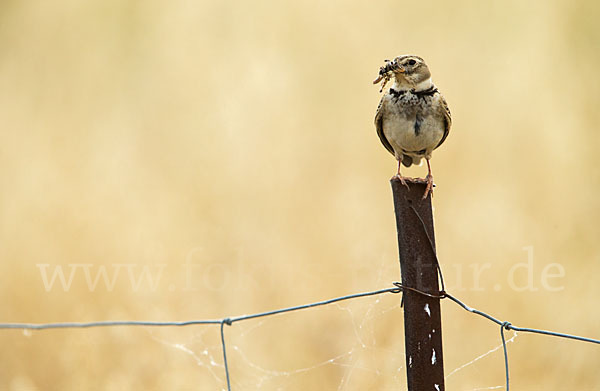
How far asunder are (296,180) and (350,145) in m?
0.61

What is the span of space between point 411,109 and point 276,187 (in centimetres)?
207

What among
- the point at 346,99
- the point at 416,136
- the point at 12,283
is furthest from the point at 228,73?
the point at 416,136

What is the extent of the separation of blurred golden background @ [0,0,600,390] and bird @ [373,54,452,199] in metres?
1.16

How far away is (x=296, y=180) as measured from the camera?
500 cm

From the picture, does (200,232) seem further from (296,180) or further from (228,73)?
(228,73)

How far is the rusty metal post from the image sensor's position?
6.64 ft

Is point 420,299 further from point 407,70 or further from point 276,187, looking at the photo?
point 276,187

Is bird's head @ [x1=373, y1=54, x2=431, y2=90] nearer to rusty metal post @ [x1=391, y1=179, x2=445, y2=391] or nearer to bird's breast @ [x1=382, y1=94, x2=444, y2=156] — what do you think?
bird's breast @ [x1=382, y1=94, x2=444, y2=156]

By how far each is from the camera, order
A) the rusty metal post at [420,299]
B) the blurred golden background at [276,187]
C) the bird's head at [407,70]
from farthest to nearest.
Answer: the blurred golden background at [276,187] < the bird's head at [407,70] < the rusty metal post at [420,299]

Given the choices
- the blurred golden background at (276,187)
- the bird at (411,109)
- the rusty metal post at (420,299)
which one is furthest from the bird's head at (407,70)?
the blurred golden background at (276,187)

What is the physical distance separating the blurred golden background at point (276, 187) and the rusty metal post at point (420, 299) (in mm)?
1475

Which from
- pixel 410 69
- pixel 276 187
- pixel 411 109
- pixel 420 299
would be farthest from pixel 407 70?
pixel 276 187

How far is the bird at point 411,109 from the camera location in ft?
9.95

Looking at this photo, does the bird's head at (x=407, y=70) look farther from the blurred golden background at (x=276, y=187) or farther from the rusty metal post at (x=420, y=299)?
the blurred golden background at (x=276, y=187)
